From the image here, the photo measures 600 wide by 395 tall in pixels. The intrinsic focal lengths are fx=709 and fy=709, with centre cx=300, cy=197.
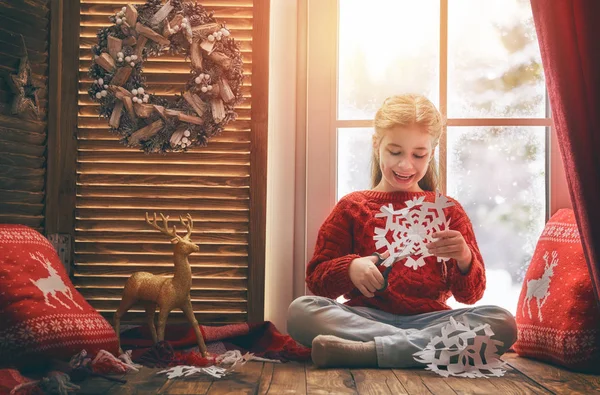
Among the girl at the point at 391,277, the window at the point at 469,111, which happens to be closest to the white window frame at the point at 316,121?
the window at the point at 469,111

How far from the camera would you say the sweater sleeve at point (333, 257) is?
7.03 ft

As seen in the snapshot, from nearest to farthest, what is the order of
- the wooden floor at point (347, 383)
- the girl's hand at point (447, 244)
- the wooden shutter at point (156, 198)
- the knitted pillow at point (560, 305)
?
the wooden floor at point (347, 383) < the knitted pillow at point (560, 305) < the girl's hand at point (447, 244) < the wooden shutter at point (156, 198)

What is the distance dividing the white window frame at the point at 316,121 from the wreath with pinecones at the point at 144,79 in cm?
35

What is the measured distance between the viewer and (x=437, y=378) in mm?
1803

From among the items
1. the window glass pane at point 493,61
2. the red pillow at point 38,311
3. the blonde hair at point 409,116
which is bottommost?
the red pillow at point 38,311

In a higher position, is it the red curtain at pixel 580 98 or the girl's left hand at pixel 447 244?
the red curtain at pixel 580 98

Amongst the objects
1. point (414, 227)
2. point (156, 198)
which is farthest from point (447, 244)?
point (156, 198)

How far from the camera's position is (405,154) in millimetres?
2219

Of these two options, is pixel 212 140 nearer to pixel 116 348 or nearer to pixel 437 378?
pixel 116 348

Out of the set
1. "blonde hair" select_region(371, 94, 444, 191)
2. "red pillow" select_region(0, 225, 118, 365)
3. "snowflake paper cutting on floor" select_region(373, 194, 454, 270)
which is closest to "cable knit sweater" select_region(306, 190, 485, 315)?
"snowflake paper cutting on floor" select_region(373, 194, 454, 270)

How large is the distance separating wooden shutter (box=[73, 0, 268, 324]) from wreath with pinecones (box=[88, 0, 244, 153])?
8 centimetres

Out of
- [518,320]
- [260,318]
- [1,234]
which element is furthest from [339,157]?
[1,234]

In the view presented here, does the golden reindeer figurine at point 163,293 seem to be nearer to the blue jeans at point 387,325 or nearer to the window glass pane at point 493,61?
the blue jeans at point 387,325

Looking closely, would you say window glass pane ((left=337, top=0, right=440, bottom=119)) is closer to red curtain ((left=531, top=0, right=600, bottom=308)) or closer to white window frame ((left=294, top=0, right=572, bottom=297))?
white window frame ((left=294, top=0, right=572, bottom=297))
